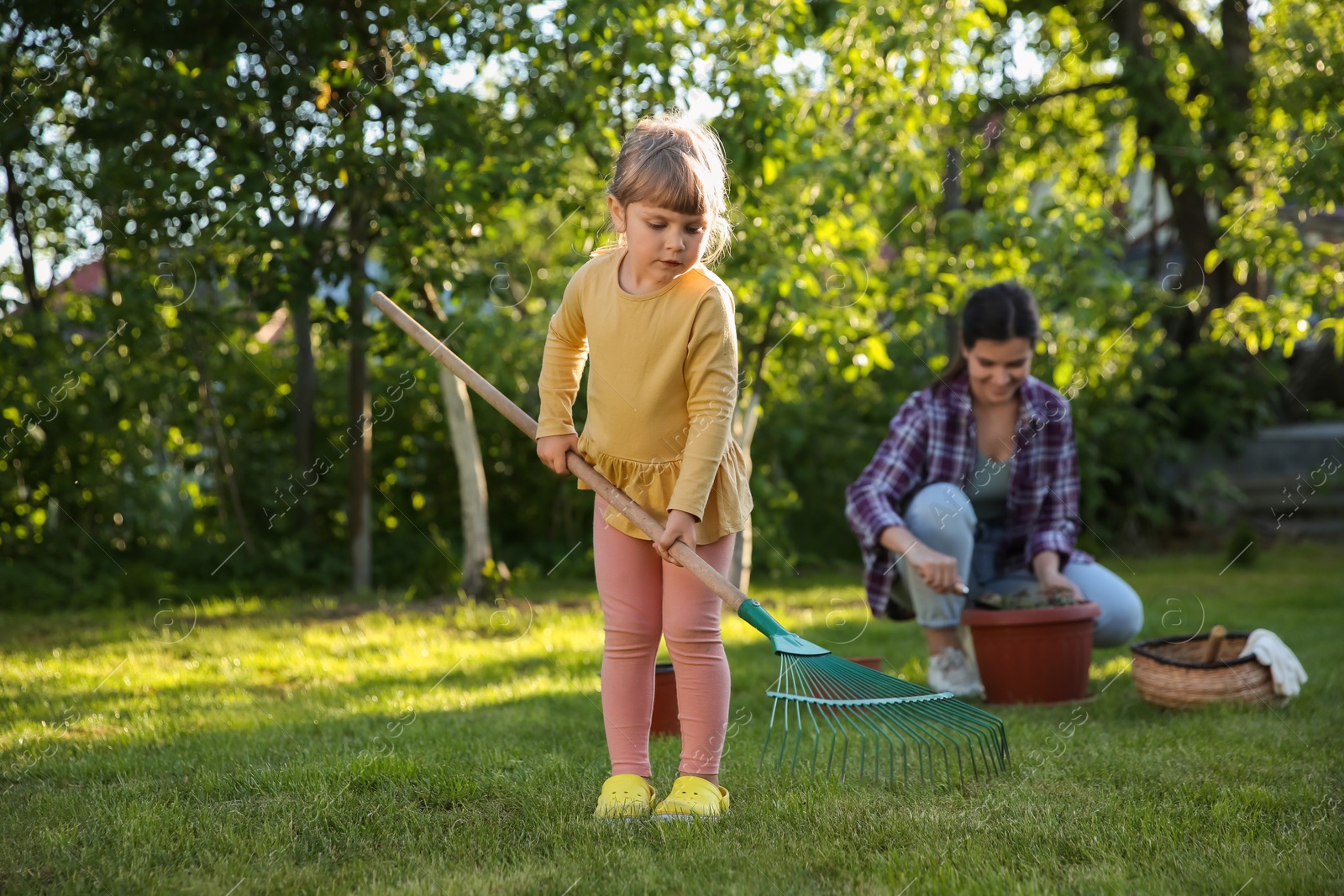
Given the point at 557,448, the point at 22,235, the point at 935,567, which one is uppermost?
the point at 22,235

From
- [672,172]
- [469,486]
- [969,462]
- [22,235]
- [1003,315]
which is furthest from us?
[22,235]


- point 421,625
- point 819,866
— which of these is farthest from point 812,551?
point 819,866

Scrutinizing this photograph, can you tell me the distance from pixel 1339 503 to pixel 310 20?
22.6 feet

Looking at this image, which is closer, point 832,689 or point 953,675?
point 832,689

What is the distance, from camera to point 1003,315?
3.31 meters

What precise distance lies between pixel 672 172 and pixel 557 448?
60 centimetres

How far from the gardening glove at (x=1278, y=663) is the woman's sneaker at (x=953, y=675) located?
0.72m

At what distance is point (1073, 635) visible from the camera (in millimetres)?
3174

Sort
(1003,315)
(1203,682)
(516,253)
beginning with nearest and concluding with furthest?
(1203,682)
(1003,315)
(516,253)

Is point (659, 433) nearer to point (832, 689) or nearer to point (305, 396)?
point (832, 689)

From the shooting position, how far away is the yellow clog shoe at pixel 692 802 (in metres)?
2.16

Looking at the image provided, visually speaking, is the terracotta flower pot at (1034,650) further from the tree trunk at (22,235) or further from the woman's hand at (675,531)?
Result: the tree trunk at (22,235)

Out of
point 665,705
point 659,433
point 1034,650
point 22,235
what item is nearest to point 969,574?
point 1034,650

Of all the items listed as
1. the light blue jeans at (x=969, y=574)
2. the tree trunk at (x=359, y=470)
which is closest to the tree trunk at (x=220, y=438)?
the tree trunk at (x=359, y=470)
